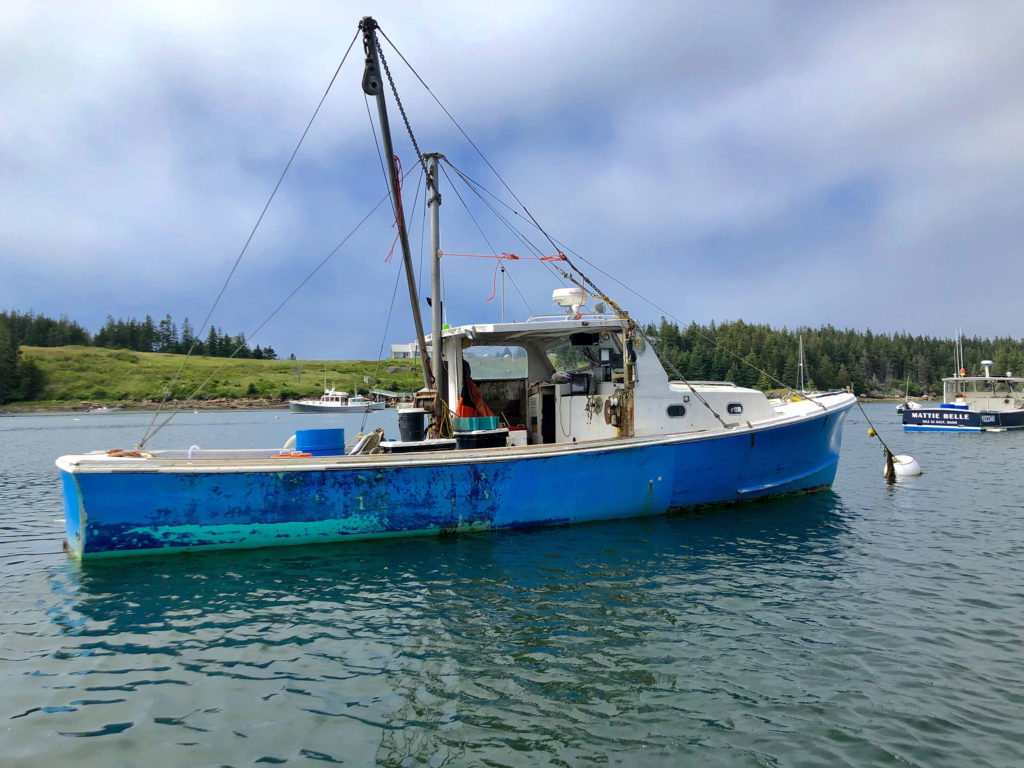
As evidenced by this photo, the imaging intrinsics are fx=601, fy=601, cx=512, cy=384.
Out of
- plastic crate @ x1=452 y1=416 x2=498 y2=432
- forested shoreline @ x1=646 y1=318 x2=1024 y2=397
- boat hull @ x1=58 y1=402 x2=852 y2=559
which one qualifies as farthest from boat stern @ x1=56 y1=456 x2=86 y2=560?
forested shoreline @ x1=646 y1=318 x2=1024 y2=397

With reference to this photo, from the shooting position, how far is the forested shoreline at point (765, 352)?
10588 centimetres

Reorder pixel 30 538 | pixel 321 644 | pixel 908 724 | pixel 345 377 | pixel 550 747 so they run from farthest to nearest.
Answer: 1. pixel 345 377
2. pixel 30 538
3. pixel 321 644
4. pixel 908 724
5. pixel 550 747

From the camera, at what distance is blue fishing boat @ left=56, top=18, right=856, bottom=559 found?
927 cm

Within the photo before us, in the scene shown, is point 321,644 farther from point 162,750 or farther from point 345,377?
point 345,377

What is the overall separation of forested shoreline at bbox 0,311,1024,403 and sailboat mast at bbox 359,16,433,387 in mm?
89265

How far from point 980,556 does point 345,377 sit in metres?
134

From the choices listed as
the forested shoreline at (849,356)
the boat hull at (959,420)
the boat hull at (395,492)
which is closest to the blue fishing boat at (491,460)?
the boat hull at (395,492)

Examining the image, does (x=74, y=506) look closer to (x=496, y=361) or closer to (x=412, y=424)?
(x=412, y=424)

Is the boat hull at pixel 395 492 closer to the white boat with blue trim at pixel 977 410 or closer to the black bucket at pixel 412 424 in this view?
the black bucket at pixel 412 424

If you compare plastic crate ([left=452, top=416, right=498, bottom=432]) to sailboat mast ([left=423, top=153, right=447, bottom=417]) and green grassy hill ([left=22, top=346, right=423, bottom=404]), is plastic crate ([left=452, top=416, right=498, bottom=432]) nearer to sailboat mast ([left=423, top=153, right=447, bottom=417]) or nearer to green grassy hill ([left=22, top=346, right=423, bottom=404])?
sailboat mast ([left=423, top=153, right=447, bottom=417])

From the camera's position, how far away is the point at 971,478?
64.1ft

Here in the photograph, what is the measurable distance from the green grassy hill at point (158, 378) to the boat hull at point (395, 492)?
9007cm

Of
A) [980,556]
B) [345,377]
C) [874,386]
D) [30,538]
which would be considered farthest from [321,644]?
[874,386]

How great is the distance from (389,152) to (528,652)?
8808 mm
